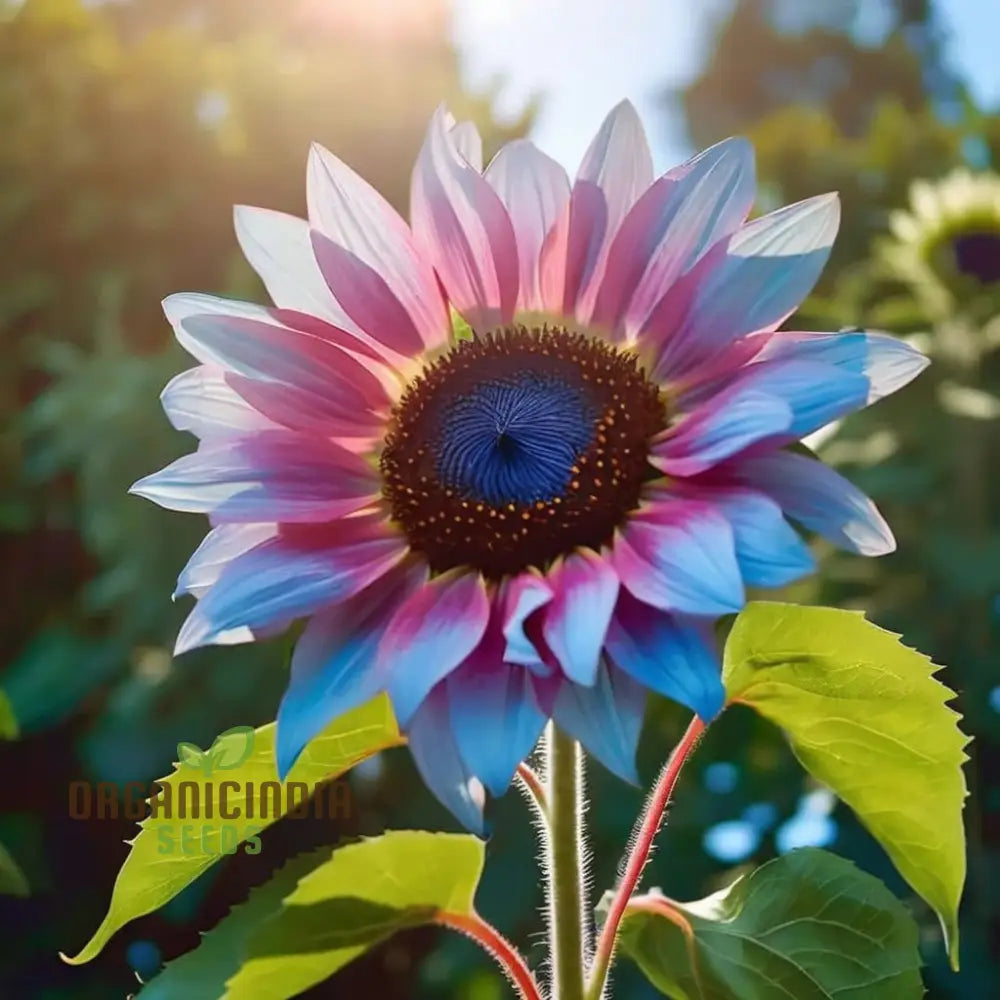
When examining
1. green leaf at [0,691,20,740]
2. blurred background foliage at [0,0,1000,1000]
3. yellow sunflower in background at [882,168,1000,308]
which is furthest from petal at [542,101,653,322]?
yellow sunflower in background at [882,168,1000,308]

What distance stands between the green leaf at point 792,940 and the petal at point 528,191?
28 centimetres

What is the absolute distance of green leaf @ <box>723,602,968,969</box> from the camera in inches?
18.4

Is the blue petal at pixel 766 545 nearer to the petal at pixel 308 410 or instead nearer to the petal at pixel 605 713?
the petal at pixel 605 713

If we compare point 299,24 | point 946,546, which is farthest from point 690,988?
point 299,24

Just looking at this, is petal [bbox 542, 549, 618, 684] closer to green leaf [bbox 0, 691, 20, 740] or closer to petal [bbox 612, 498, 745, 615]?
petal [bbox 612, 498, 745, 615]

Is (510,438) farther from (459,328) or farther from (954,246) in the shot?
(954,246)

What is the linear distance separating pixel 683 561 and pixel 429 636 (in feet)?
0.29

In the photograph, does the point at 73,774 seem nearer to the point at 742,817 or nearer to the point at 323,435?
the point at 742,817

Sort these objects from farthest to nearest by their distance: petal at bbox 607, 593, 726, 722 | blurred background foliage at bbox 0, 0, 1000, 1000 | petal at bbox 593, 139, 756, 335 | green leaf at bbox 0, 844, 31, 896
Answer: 1. blurred background foliage at bbox 0, 0, 1000, 1000
2. green leaf at bbox 0, 844, 31, 896
3. petal at bbox 593, 139, 756, 335
4. petal at bbox 607, 593, 726, 722

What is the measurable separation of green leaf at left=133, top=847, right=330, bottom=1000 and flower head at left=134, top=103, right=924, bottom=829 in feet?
0.32

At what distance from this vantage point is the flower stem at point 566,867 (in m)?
0.47

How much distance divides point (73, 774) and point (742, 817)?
5.57ft

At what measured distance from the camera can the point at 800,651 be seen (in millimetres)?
490

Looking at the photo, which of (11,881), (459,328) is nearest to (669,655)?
(459,328)
